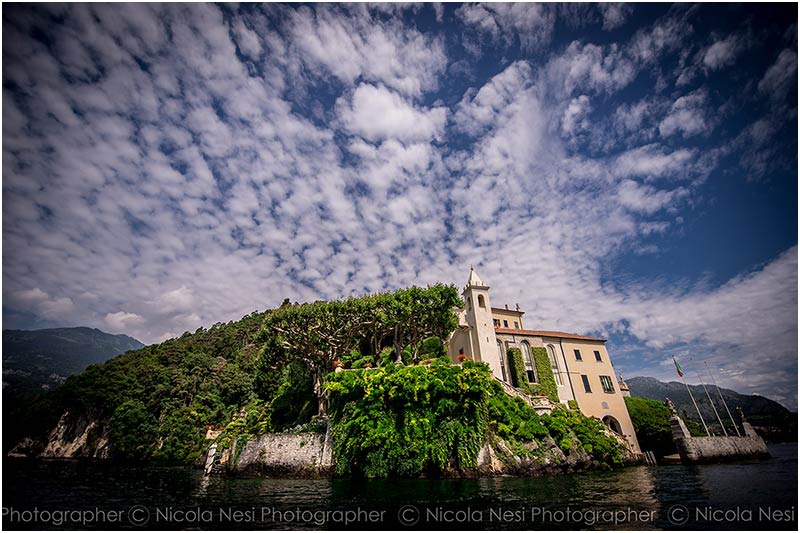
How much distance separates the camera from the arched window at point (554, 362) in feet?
123

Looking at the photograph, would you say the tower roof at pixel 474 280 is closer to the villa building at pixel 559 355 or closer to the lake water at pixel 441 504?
the villa building at pixel 559 355

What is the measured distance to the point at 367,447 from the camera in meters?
24.4

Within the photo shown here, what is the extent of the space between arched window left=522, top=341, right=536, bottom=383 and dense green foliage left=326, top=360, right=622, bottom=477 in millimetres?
10086

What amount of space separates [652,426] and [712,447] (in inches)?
214

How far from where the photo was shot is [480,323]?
1422 inches

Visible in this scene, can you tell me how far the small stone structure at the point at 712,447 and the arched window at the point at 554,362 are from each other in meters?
10.0

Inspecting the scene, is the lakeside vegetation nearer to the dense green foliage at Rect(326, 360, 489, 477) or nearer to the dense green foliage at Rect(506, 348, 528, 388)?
the dense green foliage at Rect(326, 360, 489, 477)

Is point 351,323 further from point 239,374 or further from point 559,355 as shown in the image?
point 239,374

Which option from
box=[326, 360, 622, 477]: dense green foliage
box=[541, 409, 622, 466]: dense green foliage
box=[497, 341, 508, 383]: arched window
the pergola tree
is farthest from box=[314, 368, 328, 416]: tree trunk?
box=[541, 409, 622, 466]: dense green foliage

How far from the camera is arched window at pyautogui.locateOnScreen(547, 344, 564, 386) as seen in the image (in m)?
37.6

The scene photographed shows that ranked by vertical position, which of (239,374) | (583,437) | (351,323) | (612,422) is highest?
(239,374)

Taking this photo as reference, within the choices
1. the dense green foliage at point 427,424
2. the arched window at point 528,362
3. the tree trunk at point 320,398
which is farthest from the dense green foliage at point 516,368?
the tree trunk at point 320,398

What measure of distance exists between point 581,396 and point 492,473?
749 inches

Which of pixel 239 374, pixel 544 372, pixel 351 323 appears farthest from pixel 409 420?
pixel 239 374
